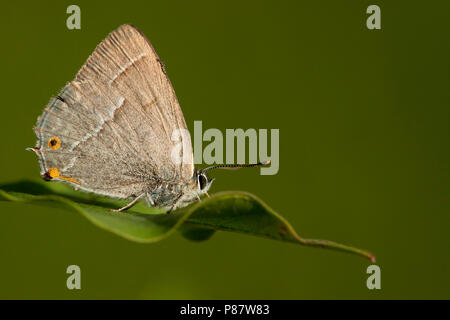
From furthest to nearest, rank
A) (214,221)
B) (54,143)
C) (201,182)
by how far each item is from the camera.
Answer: (201,182)
(54,143)
(214,221)

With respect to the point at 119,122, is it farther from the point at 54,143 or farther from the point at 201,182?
the point at 201,182

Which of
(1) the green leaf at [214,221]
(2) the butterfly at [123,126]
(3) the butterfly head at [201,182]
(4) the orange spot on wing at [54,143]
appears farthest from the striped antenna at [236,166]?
(1) the green leaf at [214,221]

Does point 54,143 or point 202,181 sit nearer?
point 54,143

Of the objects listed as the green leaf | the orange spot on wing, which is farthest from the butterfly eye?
the green leaf

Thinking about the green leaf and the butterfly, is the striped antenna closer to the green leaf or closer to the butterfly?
the butterfly

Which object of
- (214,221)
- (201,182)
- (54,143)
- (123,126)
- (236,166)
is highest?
(123,126)

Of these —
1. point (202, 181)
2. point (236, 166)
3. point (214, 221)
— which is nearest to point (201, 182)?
point (202, 181)

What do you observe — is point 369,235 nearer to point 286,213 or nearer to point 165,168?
point 286,213

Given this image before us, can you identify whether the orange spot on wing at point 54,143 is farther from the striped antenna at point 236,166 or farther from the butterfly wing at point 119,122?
the striped antenna at point 236,166
